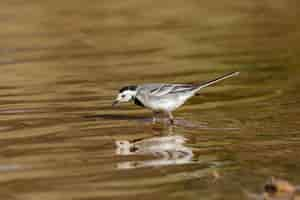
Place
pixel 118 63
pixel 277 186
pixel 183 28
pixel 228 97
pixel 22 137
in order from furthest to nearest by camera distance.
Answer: pixel 183 28 < pixel 118 63 < pixel 228 97 < pixel 22 137 < pixel 277 186

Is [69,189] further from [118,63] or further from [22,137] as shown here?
[118,63]

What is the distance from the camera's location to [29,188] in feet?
37.0

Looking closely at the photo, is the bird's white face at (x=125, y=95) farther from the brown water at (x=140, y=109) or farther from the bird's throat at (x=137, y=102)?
the brown water at (x=140, y=109)

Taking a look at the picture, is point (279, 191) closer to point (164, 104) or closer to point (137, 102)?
point (164, 104)

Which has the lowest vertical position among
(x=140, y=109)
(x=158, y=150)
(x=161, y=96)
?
(x=158, y=150)

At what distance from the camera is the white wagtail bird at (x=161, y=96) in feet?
50.6

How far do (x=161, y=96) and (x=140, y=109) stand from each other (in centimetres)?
140

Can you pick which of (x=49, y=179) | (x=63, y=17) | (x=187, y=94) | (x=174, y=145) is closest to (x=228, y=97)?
(x=187, y=94)

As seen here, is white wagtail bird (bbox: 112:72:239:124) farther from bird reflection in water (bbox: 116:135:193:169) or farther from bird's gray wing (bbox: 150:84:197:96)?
bird reflection in water (bbox: 116:135:193:169)

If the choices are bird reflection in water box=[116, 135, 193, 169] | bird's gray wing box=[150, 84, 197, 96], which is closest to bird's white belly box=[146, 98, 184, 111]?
bird's gray wing box=[150, 84, 197, 96]

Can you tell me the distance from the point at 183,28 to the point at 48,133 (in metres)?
10.8

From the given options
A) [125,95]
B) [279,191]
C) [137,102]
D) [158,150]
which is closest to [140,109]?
[137,102]

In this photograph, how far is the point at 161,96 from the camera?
15484mm

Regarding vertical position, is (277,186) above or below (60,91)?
below
